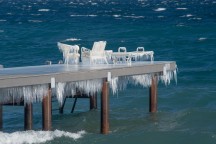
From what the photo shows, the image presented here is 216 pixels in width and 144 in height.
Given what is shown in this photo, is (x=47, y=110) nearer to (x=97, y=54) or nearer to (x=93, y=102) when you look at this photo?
(x=97, y=54)

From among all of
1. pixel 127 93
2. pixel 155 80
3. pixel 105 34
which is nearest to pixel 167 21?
pixel 105 34

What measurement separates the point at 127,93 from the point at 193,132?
9.05 meters

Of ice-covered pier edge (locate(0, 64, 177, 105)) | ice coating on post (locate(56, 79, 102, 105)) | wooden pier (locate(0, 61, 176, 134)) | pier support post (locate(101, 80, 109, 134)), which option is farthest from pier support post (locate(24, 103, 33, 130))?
pier support post (locate(101, 80, 109, 134))

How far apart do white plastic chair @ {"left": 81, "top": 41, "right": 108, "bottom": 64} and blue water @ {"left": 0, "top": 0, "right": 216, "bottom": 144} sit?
7.70 ft

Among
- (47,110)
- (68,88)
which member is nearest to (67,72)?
(47,110)

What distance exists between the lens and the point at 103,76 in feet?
78.6

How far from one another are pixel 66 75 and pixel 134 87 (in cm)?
1372

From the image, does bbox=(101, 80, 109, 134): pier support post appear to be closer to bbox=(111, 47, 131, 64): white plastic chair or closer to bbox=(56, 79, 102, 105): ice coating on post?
bbox=(56, 79, 102, 105): ice coating on post

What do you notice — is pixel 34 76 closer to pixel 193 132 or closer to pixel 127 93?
pixel 193 132

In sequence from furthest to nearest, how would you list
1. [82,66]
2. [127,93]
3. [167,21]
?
[167,21], [127,93], [82,66]

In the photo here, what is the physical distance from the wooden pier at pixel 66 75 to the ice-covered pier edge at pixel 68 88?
0.18 m

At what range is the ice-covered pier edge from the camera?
22703mm

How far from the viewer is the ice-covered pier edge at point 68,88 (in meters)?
22.7

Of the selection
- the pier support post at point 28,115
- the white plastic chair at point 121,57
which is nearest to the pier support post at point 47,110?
the pier support post at point 28,115
